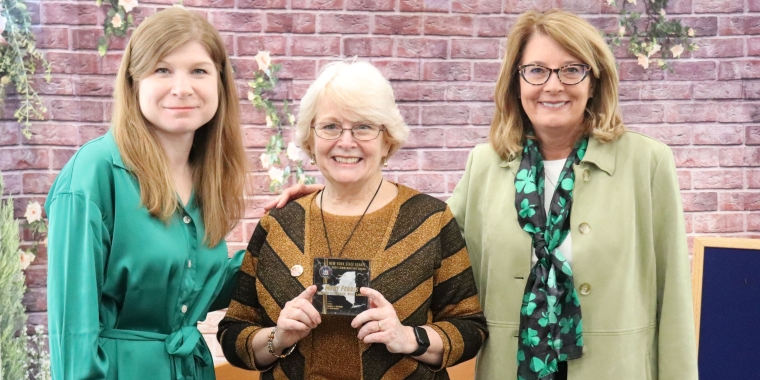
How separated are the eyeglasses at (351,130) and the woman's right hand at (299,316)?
417mm

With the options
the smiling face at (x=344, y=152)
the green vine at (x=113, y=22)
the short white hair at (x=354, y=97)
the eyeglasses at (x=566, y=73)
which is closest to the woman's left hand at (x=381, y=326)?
the smiling face at (x=344, y=152)

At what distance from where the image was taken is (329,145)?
1896 mm

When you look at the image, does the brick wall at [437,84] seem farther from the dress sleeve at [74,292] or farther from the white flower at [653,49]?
the dress sleeve at [74,292]

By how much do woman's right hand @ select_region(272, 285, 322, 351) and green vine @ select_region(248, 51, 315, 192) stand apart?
1.43 meters

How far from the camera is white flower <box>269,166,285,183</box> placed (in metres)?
3.21

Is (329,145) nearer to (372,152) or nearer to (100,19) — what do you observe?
(372,152)

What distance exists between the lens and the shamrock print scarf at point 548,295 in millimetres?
2008

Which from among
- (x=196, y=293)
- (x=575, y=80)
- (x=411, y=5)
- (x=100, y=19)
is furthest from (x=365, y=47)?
(x=196, y=293)

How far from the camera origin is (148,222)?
73.2 inches

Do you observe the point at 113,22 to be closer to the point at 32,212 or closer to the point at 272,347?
the point at 32,212

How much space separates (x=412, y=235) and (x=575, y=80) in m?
0.64

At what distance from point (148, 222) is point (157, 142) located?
248mm

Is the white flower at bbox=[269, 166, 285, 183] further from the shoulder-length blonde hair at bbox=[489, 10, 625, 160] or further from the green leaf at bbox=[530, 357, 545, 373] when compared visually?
the green leaf at bbox=[530, 357, 545, 373]

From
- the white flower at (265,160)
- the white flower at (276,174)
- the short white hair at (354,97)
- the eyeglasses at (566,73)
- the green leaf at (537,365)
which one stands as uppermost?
the eyeglasses at (566,73)
